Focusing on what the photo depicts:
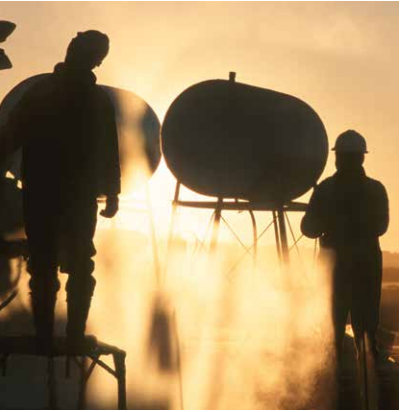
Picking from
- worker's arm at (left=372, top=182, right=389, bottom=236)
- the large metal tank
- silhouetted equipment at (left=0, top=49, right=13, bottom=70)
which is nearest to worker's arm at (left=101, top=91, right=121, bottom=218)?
silhouetted equipment at (left=0, top=49, right=13, bottom=70)

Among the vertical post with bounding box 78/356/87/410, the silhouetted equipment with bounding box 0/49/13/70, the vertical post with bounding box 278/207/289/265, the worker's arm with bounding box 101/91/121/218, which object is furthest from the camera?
the vertical post with bounding box 278/207/289/265

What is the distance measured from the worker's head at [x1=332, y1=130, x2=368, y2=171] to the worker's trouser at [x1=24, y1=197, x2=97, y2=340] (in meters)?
4.72

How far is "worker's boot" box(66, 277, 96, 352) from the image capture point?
6336mm

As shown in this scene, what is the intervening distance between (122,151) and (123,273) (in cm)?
578

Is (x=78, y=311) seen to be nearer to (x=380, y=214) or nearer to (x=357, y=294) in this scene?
(x=357, y=294)

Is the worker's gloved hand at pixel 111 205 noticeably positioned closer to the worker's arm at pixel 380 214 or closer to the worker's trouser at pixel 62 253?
the worker's trouser at pixel 62 253

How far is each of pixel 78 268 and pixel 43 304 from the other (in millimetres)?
314

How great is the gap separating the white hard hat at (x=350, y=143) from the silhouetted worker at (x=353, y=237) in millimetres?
629

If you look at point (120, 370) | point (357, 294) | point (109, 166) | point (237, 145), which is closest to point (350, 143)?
point (357, 294)

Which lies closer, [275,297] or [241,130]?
[241,130]

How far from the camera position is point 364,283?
33.5ft

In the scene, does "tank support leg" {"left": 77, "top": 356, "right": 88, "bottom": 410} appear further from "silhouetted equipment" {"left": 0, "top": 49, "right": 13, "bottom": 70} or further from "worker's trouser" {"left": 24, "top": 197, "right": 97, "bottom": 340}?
"silhouetted equipment" {"left": 0, "top": 49, "right": 13, "bottom": 70}

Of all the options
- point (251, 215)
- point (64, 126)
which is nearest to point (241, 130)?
point (251, 215)

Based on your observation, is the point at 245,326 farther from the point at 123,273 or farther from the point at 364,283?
the point at 364,283
